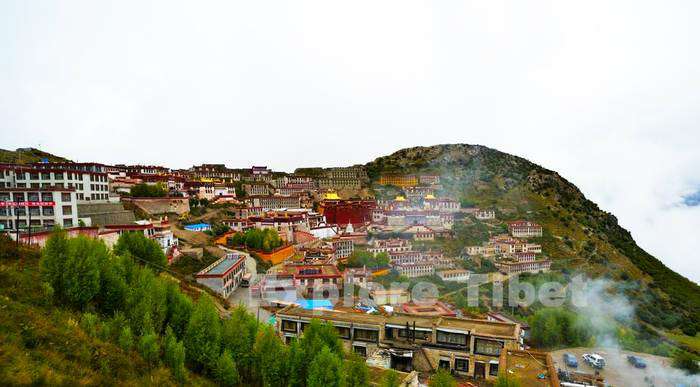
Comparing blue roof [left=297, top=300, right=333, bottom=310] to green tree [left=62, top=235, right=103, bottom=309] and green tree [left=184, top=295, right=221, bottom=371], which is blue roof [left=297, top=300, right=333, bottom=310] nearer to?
green tree [left=184, top=295, right=221, bottom=371]

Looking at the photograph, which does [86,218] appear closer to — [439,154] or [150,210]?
[150,210]

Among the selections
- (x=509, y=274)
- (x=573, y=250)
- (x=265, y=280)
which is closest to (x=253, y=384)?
(x=265, y=280)

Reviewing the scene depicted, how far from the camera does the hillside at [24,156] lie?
151ft

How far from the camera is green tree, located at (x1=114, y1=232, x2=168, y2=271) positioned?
2089 cm

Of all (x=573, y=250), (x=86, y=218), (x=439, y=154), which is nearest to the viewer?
(x=86, y=218)

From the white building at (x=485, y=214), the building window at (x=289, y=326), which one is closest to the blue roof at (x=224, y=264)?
the building window at (x=289, y=326)

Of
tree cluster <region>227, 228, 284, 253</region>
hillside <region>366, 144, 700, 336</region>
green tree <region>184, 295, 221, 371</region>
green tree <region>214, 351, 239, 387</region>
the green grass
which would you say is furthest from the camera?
hillside <region>366, 144, 700, 336</region>

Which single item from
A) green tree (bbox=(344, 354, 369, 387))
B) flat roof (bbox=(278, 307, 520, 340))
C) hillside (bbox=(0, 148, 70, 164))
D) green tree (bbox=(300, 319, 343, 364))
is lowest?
flat roof (bbox=(278, 307, 520, 340))

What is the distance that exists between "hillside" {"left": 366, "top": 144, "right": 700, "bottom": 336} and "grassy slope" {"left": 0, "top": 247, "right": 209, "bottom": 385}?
172ft

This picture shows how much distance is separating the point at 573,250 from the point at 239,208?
55.8 meters

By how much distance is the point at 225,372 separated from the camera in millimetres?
11617

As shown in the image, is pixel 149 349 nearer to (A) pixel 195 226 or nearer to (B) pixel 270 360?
(B) pixel 270 360

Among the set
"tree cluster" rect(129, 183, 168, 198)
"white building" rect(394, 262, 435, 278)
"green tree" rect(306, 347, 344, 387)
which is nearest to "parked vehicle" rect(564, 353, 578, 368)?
"white building" rect(394, 262, 435, 278)

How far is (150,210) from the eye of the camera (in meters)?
41.4
